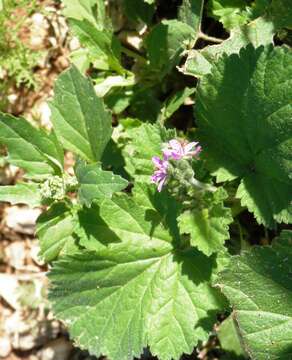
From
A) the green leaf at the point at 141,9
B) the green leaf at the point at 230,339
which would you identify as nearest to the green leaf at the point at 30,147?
the green leaf at the point at 141,9

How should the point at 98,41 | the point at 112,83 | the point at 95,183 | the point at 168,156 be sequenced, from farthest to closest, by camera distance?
the point at 112,83 → the point at 98,41 → the point at 95,183 → the point at 168,156

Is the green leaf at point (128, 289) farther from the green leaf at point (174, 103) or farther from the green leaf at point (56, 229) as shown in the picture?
the green leaf at point (174, 103)

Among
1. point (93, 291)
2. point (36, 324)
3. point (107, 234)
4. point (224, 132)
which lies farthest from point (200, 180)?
point (36, 324)

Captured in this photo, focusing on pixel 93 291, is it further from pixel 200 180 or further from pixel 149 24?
pixel 149 24

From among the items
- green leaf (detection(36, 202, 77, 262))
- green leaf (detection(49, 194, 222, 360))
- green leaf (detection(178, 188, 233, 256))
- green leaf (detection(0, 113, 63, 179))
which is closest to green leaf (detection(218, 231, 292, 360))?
green leaf (detection(178, 188, 233, 256))

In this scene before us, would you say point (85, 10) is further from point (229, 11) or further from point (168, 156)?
point (168, 156)

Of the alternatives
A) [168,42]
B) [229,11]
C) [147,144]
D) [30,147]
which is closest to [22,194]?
[30,147]

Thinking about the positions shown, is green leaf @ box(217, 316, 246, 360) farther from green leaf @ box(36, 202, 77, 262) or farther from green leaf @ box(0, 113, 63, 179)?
green leaf @ box(0, 113, 63, 179)

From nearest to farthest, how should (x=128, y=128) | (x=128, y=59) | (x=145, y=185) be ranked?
(x=145, y=185)
(x=128, y=128)
(x=128, y=59)
